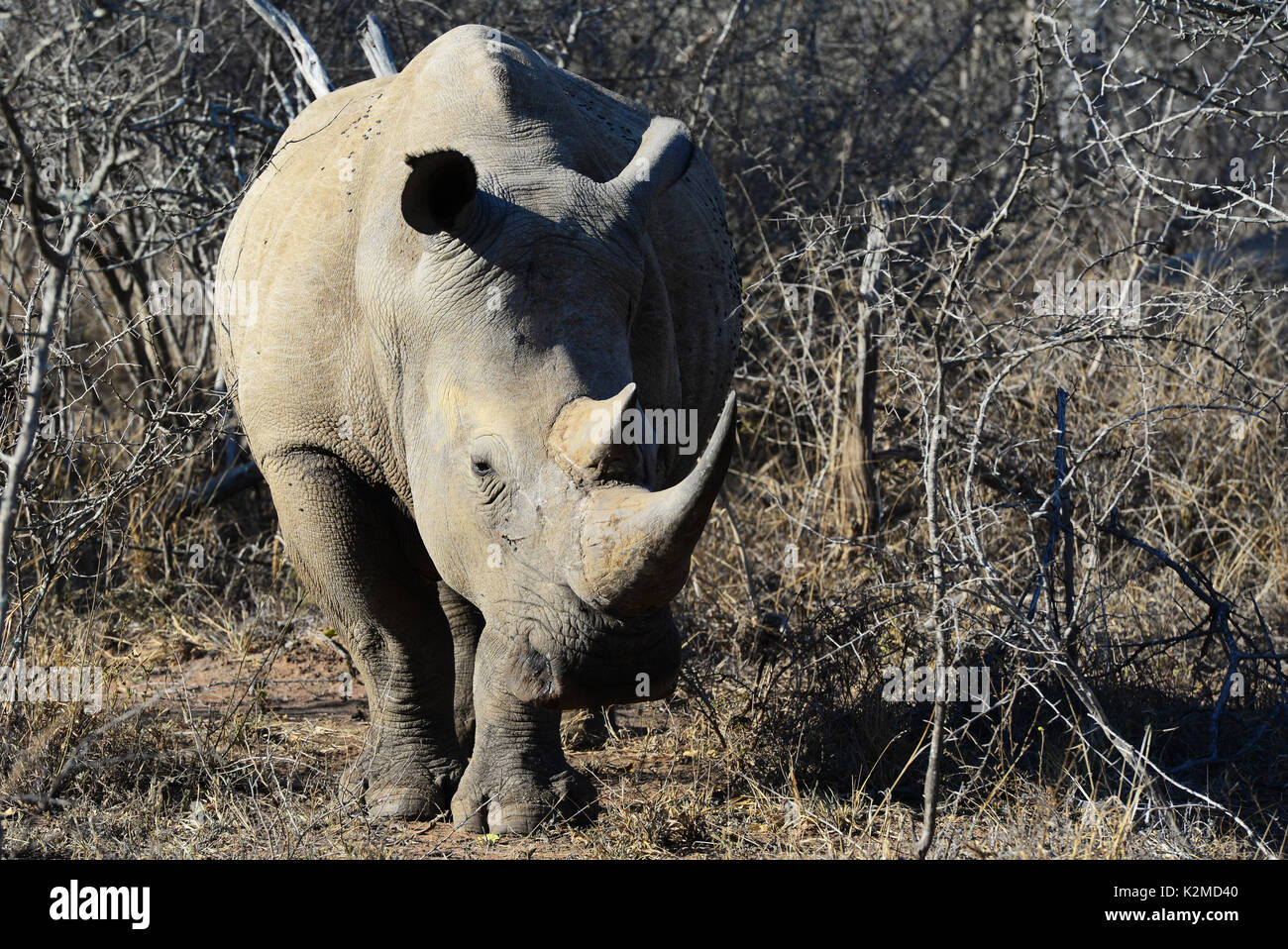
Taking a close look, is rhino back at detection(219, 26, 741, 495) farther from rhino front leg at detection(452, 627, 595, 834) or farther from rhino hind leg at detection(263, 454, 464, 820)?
rhino front leg at detection(452, 627, 595, 834)

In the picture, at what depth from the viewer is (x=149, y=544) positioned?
7473mm

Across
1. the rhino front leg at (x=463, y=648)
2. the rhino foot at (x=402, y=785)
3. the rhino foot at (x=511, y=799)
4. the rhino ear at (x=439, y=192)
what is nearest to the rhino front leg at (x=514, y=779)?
the rhino foot at (x=511, y=799)

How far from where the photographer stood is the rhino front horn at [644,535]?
11.2ft

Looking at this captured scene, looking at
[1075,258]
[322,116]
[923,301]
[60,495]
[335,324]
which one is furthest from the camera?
[1075,258]

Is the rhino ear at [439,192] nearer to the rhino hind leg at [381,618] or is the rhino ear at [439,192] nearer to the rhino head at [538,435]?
the rhino head at [538,435]

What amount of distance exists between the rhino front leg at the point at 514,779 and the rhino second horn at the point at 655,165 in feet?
5.44

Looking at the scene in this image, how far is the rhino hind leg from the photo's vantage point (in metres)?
4.80

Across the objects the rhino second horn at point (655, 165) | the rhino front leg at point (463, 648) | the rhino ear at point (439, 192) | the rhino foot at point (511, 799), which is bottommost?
the rhino foot at point (511, 799)

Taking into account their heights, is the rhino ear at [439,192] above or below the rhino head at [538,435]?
above

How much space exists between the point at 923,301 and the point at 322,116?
14.7ft

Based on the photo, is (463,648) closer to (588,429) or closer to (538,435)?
(538,435)

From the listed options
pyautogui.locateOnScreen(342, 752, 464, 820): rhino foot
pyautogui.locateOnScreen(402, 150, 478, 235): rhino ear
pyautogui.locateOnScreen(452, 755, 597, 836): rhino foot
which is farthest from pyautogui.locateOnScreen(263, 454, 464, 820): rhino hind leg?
pyautogui.locateOnScreen(402, 150, 478, 235): rhino ear
